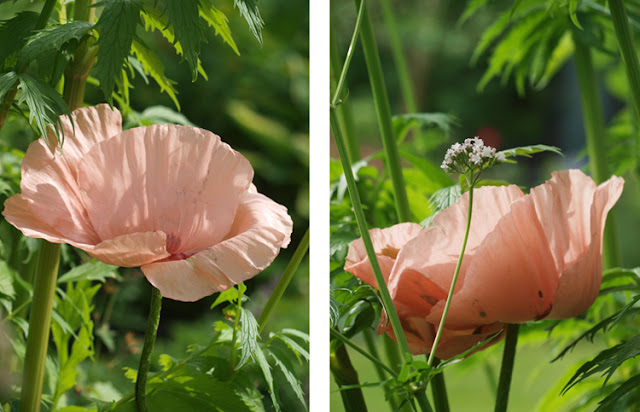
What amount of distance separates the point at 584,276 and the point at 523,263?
3 cm

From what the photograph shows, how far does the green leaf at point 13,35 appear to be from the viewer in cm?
33

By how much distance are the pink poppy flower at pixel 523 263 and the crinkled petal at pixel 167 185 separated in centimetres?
11

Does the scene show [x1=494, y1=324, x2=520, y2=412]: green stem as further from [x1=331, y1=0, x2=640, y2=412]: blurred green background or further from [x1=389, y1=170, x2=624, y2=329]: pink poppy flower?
[x1=331, y1=0, x2=640, y2=412]: blurred green background

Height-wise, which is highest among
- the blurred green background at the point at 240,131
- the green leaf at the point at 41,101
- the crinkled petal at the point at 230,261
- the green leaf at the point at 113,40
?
the green leaf at the point at 113,40

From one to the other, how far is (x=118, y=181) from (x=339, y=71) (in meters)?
0.22

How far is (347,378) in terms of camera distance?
1.44ft

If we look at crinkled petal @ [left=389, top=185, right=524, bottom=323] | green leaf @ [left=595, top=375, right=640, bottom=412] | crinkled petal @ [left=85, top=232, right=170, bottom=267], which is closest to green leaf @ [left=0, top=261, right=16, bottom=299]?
crinkled petal @ [left=85, top=232, right=170, bottom=267]

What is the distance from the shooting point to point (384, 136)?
47cm

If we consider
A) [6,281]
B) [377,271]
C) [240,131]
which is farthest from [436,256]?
[240,131]

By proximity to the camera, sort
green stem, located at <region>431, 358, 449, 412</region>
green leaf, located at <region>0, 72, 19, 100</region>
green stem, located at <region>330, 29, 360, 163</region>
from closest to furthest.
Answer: green leaf, located at <region>0, 72, 19, 100</region>
green stem, located at <region>431, 358, 449, 412</region>
green stem, located at <region>330, 29, 360, 163</region>

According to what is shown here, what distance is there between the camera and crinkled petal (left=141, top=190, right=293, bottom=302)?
31 centimetres

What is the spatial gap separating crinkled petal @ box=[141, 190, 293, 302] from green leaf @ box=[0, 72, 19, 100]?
3.9 inches

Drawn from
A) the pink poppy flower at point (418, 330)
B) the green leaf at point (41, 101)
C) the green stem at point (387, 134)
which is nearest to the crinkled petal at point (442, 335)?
the pink poppy flower at point (418, 330)

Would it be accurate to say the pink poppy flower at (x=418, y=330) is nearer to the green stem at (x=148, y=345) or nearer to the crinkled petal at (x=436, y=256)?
the crinkled petal at (x=436, y=256)
